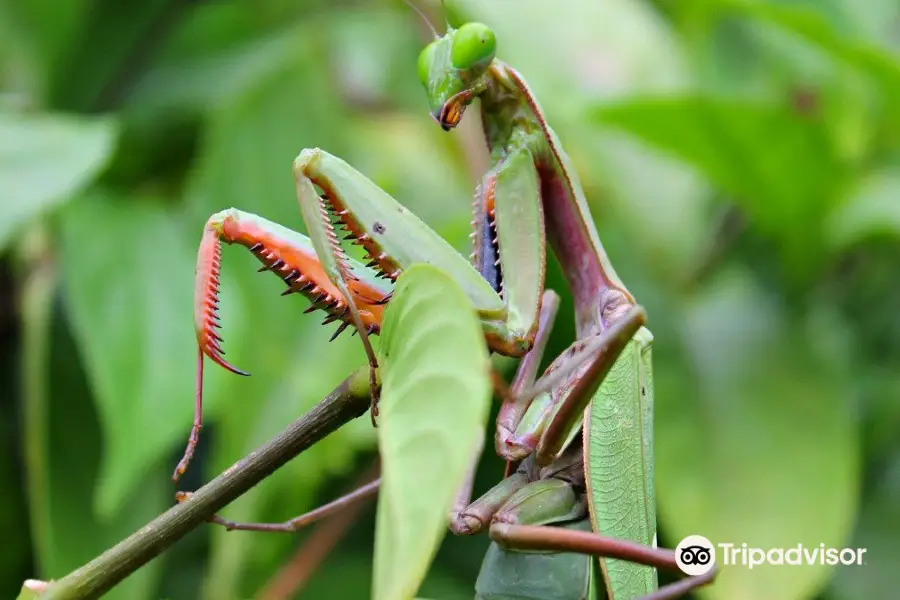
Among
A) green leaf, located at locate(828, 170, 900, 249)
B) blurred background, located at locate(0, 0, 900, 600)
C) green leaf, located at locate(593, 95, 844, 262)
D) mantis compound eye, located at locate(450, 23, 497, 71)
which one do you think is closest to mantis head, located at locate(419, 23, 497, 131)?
mantis compound eye, located at locate(450, 23, 497, 71)

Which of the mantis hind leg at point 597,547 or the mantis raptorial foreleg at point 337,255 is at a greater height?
the mantis raptorial foreleg at point 337,255

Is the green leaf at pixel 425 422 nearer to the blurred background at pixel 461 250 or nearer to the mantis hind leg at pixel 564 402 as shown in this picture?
the mantis hind leg at pixel 564 402

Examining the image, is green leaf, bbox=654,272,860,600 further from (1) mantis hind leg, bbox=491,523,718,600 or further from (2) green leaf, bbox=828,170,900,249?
(1) mantis hind leg, bbox=491,523,718,600

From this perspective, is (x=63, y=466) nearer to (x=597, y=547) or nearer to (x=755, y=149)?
(x=597, y=547)

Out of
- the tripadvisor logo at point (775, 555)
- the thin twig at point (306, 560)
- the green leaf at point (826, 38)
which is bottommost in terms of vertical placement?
the thin twig at point (306, 560)

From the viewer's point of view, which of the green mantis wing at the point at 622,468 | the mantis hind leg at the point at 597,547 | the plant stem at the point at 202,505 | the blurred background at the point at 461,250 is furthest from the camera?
the blurred background at the point at 461,250

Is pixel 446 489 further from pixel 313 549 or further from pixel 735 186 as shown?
pixel 735 186

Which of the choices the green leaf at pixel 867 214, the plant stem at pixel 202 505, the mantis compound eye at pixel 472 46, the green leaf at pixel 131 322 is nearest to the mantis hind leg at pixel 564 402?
the plant stem at pixel 202 505
